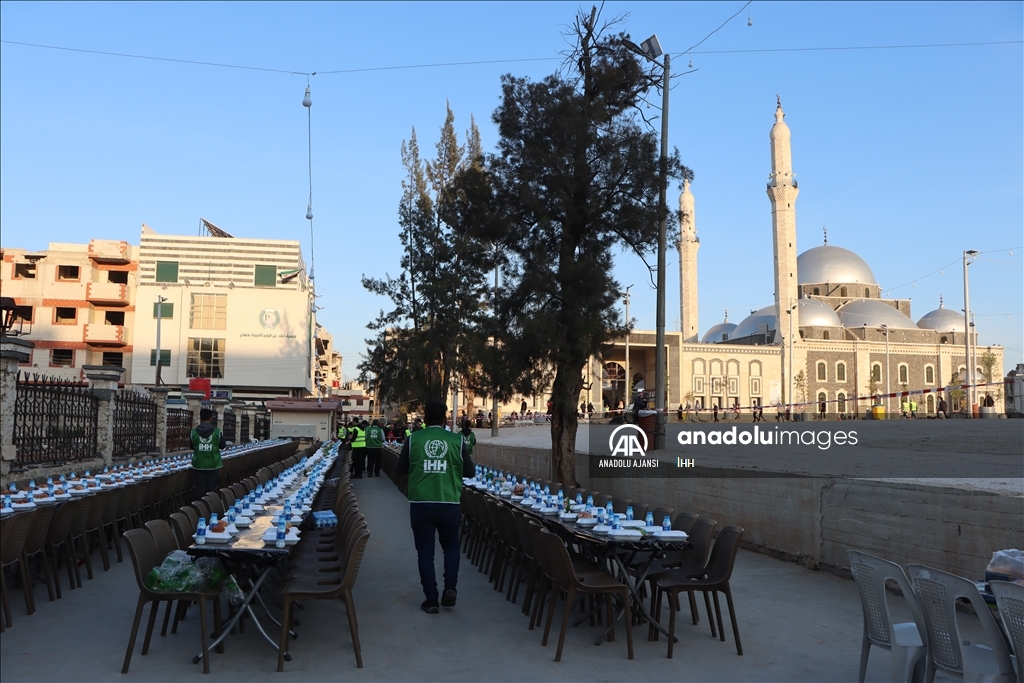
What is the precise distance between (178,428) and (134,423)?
22.4 ft

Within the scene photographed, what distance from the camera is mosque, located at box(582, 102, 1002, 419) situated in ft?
281

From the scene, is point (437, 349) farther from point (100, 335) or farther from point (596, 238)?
point (100, 335)

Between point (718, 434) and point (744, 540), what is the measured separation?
17602 millimetres

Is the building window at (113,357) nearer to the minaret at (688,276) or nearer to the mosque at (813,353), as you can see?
the mosque at (813,353)

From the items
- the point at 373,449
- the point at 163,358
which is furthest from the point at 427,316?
the point at 163,358

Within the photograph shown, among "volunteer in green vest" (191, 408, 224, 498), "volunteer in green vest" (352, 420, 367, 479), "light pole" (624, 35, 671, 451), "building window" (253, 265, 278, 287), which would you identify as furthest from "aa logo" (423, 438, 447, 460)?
"building window" (253, 265, 278, 287)

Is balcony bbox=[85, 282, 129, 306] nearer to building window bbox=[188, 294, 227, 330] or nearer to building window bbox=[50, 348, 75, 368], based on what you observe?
building window bbox=[50, 348, 75, 368]

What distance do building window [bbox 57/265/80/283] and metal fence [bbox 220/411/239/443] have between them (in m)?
33.8

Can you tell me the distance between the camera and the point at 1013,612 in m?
4.07

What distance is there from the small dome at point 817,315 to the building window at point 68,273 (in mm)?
69348

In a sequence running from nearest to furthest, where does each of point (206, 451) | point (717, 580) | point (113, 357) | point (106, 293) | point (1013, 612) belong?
1. point (1013, 612)
2. point (717, 580)
3. point (206, 451)
4. point (106, 293)
5. point (113, 357)

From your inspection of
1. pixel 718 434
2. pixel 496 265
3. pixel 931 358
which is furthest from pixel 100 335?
pixel 931 358

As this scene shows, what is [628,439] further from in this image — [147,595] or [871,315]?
[871,315]

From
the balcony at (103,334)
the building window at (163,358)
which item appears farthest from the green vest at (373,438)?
the balcony at (103,334)
